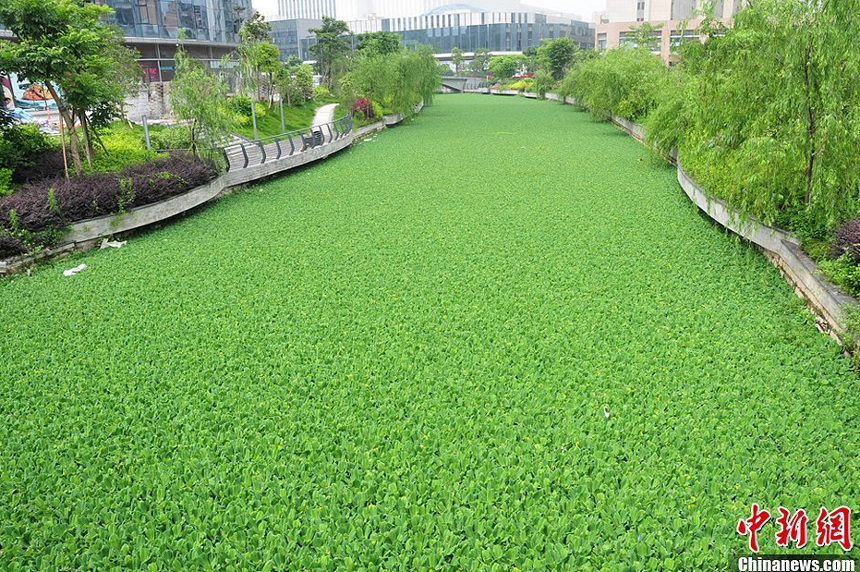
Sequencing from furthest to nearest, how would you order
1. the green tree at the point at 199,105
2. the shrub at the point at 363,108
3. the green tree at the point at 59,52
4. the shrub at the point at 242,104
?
1. the shrub at the point at 363,108
2. the shrub at the point at 242,104
3. the green tree at the point at 199,105
4. the green tree at the point at 59,52

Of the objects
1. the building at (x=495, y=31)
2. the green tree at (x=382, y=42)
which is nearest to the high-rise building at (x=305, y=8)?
the building at (x=495, y=31)

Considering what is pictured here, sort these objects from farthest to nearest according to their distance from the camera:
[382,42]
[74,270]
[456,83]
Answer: [456,83] < [382,42] < [74,270]

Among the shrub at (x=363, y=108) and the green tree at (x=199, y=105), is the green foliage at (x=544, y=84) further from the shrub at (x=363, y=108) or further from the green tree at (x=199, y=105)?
the green tree at (x=199, y=105)

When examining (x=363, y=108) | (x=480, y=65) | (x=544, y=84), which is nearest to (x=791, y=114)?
(x=363, y=108)

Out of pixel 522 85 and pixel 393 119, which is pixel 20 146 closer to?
pixel 393 119

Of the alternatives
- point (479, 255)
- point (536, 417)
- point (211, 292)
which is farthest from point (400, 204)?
point (536, 417)

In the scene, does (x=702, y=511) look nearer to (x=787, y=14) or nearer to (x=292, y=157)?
(x=787, y=14)
